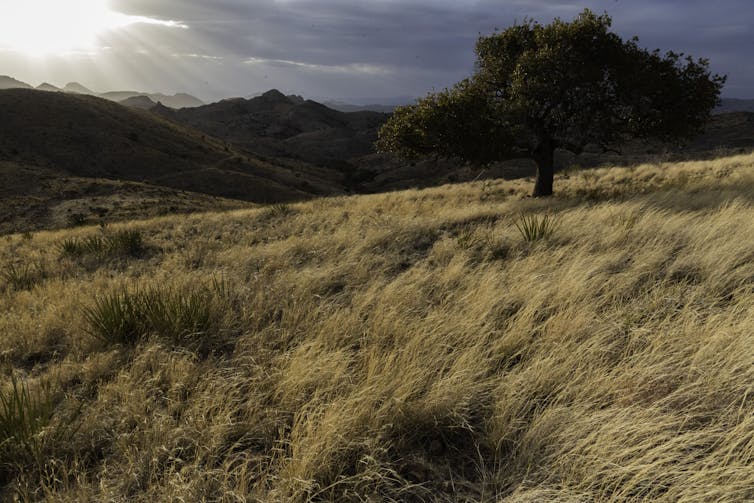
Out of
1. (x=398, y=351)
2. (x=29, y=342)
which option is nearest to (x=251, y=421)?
(x=398, y=351)

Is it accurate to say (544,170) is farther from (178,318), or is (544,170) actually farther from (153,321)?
(153,321)

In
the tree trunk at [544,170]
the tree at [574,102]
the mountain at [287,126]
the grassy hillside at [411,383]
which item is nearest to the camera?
the grassy hillside at [411,383]

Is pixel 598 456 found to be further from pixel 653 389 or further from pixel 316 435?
pixel 316 435

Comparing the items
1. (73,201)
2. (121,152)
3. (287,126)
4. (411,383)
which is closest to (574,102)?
(411,383)

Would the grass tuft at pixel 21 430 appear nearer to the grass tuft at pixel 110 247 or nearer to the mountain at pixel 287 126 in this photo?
the grass tuft at pixel 110 247

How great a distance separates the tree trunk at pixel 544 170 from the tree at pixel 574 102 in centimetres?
56

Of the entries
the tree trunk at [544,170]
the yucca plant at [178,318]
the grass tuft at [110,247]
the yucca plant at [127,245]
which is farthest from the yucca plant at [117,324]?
the tree trunk at [544,170]

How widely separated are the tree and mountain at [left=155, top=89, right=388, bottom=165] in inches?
3107

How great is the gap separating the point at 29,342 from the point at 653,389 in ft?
19.4

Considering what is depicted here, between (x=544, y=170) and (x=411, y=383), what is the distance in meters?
14.5

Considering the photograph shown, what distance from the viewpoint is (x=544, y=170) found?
50.6 ft

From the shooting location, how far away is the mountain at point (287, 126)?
10980 centimetres

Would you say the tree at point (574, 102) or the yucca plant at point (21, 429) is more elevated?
the tree at point (574, 102)

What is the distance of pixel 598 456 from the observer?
2189 mm
